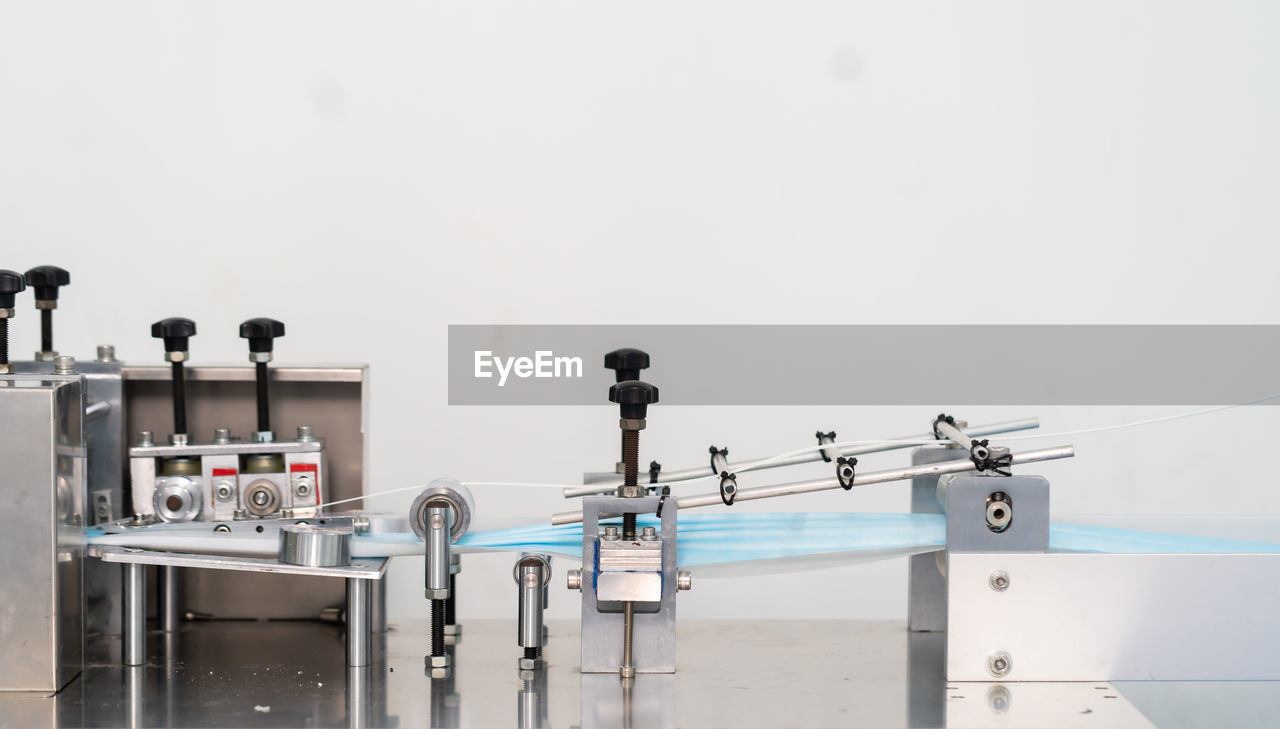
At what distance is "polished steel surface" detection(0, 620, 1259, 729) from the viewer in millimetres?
1284

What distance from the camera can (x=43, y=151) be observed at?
3023 millimetres

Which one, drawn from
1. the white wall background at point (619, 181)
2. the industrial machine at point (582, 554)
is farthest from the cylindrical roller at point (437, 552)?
the white wall background at point (619, 181)

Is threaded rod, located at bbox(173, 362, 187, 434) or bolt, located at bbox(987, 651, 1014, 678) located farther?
threaded rod, located at bbox(173, 362, 187, 434)

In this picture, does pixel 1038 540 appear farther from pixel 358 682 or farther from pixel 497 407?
pixel 497 407

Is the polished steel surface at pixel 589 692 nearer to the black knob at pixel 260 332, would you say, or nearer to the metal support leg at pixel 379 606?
the metal support leg at pixel 379 606

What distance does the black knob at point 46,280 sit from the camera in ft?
5.13

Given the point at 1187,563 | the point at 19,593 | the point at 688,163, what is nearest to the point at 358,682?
the point at 19,593

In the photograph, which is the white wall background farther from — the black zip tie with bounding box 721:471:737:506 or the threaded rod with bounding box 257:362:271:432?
the black zip tie with bounding box 721:471:737:506

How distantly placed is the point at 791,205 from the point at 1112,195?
87 cm

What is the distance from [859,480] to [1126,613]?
1.10 feet

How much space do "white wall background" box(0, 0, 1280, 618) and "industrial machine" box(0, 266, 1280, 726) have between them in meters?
1.44

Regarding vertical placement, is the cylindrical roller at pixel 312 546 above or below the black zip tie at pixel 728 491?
below

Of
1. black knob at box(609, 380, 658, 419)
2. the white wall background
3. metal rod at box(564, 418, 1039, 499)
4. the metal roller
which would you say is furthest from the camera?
the white wall background

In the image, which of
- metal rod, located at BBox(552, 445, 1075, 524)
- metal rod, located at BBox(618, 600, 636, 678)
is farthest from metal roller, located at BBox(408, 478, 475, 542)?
metal rod, located at BBox(618, 600, 636, 678)
